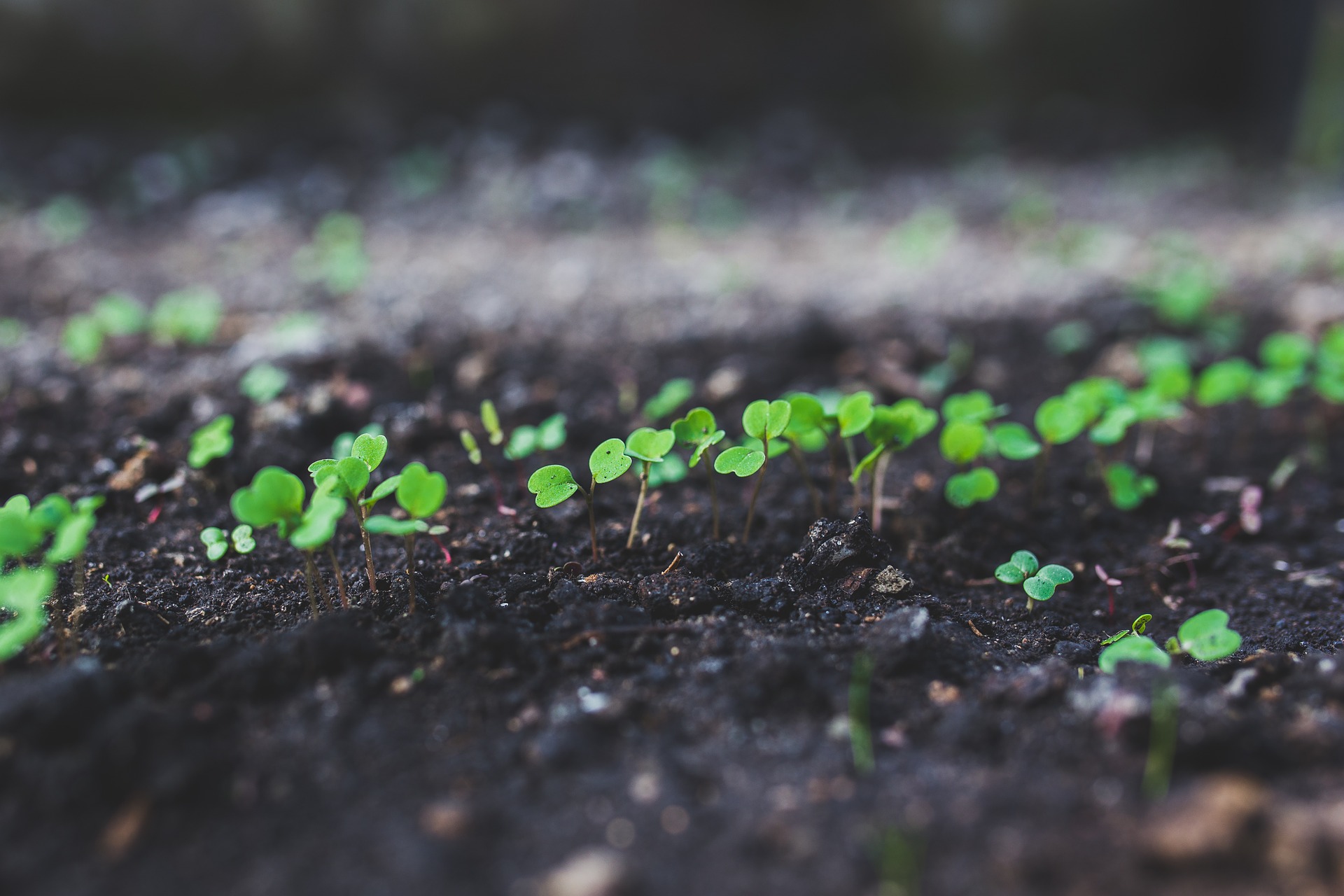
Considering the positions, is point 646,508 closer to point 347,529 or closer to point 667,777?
point 347,529

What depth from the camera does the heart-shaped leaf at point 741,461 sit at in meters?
1.33

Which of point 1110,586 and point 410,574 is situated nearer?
point 410,574

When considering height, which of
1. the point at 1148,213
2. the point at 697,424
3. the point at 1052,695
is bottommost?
the point at 1148,213

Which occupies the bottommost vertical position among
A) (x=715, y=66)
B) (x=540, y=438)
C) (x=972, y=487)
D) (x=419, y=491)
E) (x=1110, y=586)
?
(x=1110, y=586)

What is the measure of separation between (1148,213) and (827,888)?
13.7 ft

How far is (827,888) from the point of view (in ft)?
2.74

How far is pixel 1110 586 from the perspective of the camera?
4.65 feet

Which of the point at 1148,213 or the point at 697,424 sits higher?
the point at 697,424

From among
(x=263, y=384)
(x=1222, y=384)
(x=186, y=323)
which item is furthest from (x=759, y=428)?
(x=186, y=323)

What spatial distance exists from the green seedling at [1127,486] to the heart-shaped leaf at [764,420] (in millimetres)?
742

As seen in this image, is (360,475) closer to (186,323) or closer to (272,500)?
(272,500)

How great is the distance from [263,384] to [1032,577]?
63.0 inches

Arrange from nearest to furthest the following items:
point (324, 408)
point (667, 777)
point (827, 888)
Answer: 1. point (827, 888)
2. point (667, 777)
3. point (324, 408)

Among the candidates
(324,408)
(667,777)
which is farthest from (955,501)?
(324,408)
